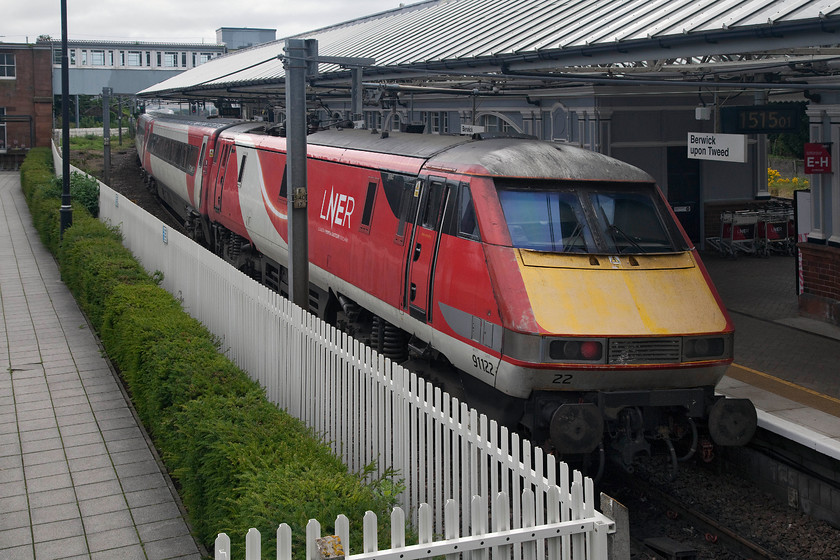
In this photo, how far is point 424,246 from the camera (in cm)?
946

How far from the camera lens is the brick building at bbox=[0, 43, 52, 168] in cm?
5656

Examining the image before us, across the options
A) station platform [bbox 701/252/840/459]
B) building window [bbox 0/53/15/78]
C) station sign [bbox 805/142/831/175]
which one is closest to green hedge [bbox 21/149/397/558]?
station platform [bbox 701/252/840/459]

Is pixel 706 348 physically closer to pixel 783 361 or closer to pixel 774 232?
pixel 783 361

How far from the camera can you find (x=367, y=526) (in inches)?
173

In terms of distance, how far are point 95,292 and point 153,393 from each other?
553 centimetres

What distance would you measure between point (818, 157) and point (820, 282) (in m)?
1.78

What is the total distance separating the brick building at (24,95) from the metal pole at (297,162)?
50.6 metres

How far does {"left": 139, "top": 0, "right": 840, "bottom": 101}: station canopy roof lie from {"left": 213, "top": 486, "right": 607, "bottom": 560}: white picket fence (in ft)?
14.7

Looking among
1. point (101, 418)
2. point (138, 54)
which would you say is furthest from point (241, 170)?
point (138, 54)

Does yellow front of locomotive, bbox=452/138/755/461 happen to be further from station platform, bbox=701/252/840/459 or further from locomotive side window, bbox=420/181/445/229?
station platform, bbox=701/252/840/459

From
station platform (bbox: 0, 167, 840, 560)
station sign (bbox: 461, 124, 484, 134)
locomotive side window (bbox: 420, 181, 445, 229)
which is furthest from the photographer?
station sign (bbox: 461, 124, 484, 134)

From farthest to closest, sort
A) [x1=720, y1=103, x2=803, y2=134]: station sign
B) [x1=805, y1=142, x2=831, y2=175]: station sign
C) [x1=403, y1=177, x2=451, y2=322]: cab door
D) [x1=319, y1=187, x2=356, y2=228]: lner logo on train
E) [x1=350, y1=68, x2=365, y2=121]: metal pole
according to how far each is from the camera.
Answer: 1. [x1=720, y1=103, x2=803, y2=134]: station sign
2. [x1=805, y1=142, x2=831, y2=175]: station sign
3. [x1=319, y1=187, x2=356, y2=228]: lner logo on train
4. [x1=350, y1=68, x2=365, y2=121]: metal pole
5. [x1=403, y1=177, x2=451, y2=322]: cab door

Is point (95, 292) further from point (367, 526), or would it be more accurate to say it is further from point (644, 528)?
point (367, 526)

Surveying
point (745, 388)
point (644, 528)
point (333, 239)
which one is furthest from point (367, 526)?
point (333, 239)
